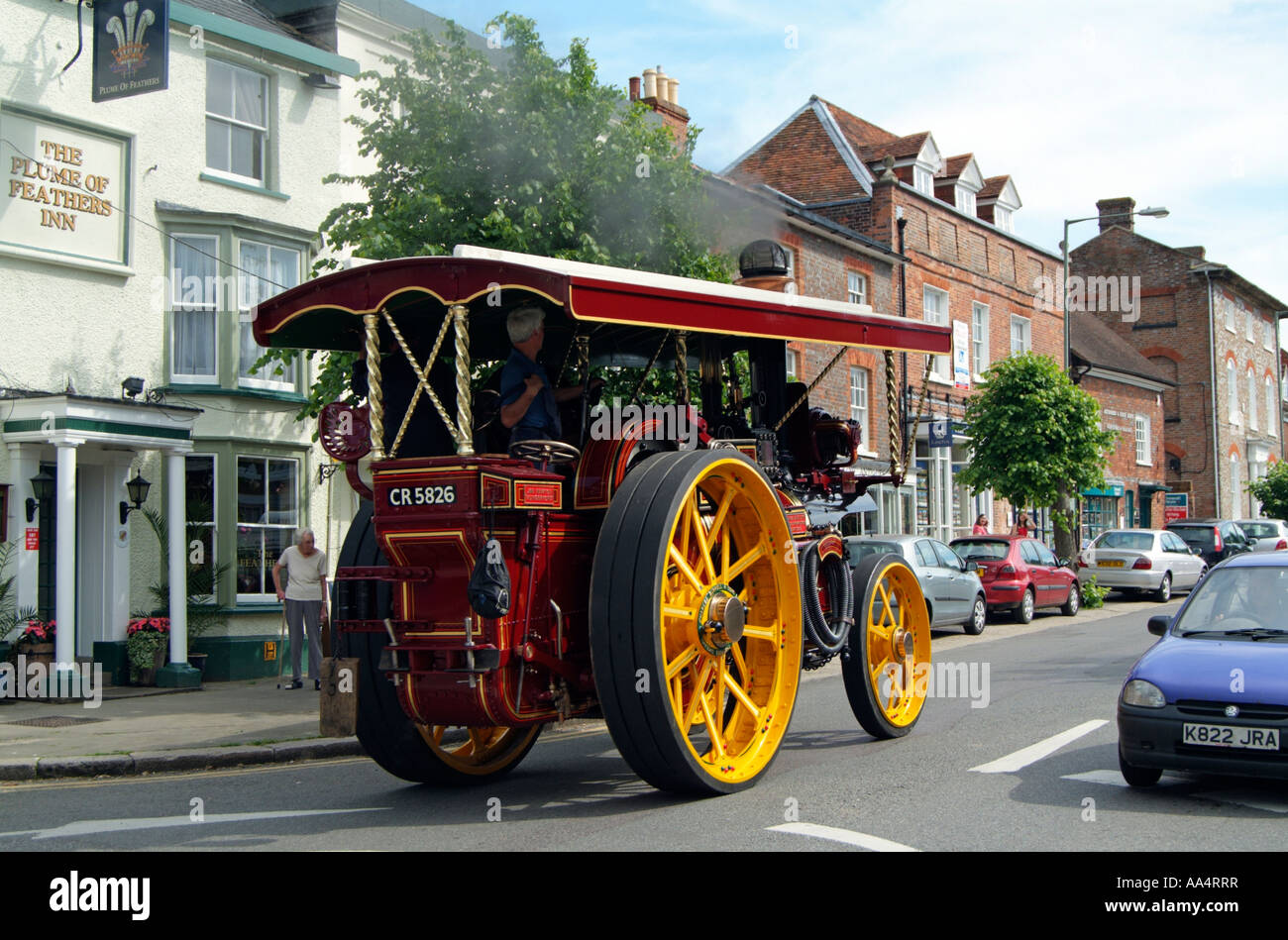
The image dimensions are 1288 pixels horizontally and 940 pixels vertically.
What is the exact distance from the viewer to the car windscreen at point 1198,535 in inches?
1236

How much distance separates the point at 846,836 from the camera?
584cm

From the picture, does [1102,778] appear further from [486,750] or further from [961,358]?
[961,358]

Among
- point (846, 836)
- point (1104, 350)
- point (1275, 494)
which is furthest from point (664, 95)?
point (1275, 494)

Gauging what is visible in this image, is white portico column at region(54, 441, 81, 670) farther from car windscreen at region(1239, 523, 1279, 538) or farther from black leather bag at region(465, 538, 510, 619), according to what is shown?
car windscreen at region(1239, 523, 1279, 538)

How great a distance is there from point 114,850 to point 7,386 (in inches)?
361

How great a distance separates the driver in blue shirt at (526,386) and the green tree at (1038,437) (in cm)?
1989

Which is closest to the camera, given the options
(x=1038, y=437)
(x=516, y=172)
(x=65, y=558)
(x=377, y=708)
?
(x=377, y=708)

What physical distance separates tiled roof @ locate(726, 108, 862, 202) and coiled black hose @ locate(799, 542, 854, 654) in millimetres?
23333

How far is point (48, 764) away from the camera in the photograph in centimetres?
898

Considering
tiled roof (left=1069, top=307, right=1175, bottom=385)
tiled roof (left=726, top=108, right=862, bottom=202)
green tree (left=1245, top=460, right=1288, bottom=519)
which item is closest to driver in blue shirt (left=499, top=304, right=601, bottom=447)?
tiled roof (left=726, top=108, right=862, bottom=202)

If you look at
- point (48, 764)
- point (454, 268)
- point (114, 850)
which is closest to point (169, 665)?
point (48, 764)

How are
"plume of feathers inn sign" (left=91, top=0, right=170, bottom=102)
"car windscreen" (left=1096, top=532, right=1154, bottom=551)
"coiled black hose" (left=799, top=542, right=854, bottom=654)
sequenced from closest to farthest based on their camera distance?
"coiled black hose" (left=799, top=542, right=854, bottom=654)
"plume of feathers inn sign" (left=91, top=0, right=170, bottom=102)
"car windscreen" (left=1096, top=532, right=1154, bottom=551)

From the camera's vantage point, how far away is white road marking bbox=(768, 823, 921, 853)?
220 inches

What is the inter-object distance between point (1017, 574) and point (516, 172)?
39.8 ft
